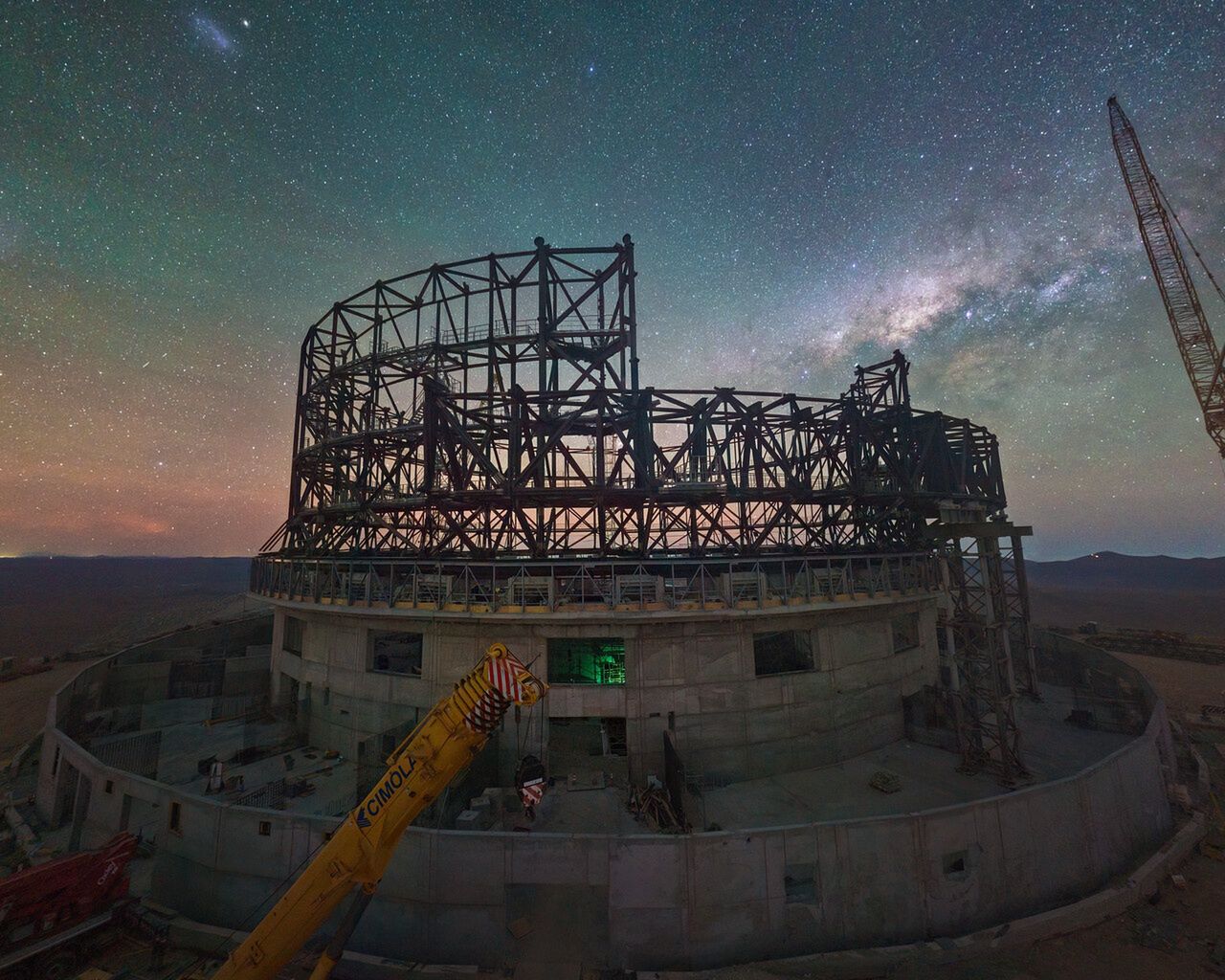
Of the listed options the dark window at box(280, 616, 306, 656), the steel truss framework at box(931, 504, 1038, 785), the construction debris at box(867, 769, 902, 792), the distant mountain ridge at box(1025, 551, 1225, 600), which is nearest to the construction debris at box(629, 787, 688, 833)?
the construction debris at box(867, 769, 902, 792)

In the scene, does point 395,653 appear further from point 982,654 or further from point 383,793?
point 982,654

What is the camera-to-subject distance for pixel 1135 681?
2091cm

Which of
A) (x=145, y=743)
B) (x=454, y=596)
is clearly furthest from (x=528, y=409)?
(x=145, y=743)

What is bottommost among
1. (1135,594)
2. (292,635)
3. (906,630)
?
(1135,594)

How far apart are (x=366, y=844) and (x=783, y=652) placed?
15545 mm

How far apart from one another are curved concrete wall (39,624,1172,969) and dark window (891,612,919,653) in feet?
30.8

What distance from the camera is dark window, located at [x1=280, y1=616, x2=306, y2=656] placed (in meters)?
23.9

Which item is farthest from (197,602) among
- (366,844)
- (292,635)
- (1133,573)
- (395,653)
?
(1133,573)

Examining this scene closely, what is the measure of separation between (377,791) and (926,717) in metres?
20.1

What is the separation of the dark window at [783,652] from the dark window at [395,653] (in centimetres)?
1278

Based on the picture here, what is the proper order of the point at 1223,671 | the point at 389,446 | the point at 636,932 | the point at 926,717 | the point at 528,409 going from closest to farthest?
1. the point at 636,932
2. the point at 926,717
3. the point at 528,409
4. the point at 389,446
5. the point at 1223,671

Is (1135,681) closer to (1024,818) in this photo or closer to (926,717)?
(926,717)

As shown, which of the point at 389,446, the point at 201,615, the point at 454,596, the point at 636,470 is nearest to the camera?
the point at 454,596

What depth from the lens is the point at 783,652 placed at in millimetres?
19562
